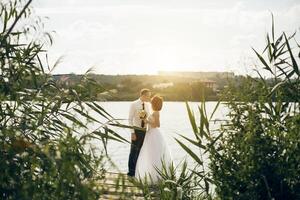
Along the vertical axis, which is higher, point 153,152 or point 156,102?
point 156,102

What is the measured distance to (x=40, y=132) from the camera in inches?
158

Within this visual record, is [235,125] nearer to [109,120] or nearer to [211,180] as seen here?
[211,180]

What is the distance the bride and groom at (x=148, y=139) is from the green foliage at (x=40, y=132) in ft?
14.4

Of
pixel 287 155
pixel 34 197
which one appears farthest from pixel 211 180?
pixel 34 197

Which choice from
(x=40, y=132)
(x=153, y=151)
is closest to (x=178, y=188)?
(x=40, y=132)

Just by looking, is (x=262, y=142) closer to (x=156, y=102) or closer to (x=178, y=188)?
(x=178, y=188)

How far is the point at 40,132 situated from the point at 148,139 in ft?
19.3

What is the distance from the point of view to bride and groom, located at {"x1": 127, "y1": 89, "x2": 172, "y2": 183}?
9344mm

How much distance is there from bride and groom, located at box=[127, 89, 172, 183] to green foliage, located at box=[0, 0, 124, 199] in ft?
14.4

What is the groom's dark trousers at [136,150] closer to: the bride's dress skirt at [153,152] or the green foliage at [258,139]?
the bride's dress skirt at [153,152]

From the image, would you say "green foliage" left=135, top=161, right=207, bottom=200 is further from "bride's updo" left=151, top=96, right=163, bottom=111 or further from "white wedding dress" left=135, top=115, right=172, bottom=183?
"white wedding dress" left=135, top=115, right=172, bottom=183

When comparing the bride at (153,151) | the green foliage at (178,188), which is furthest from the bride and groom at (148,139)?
the green foliage at (178,188)

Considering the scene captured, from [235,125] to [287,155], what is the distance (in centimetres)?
62

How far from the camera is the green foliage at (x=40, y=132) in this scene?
2.81m
